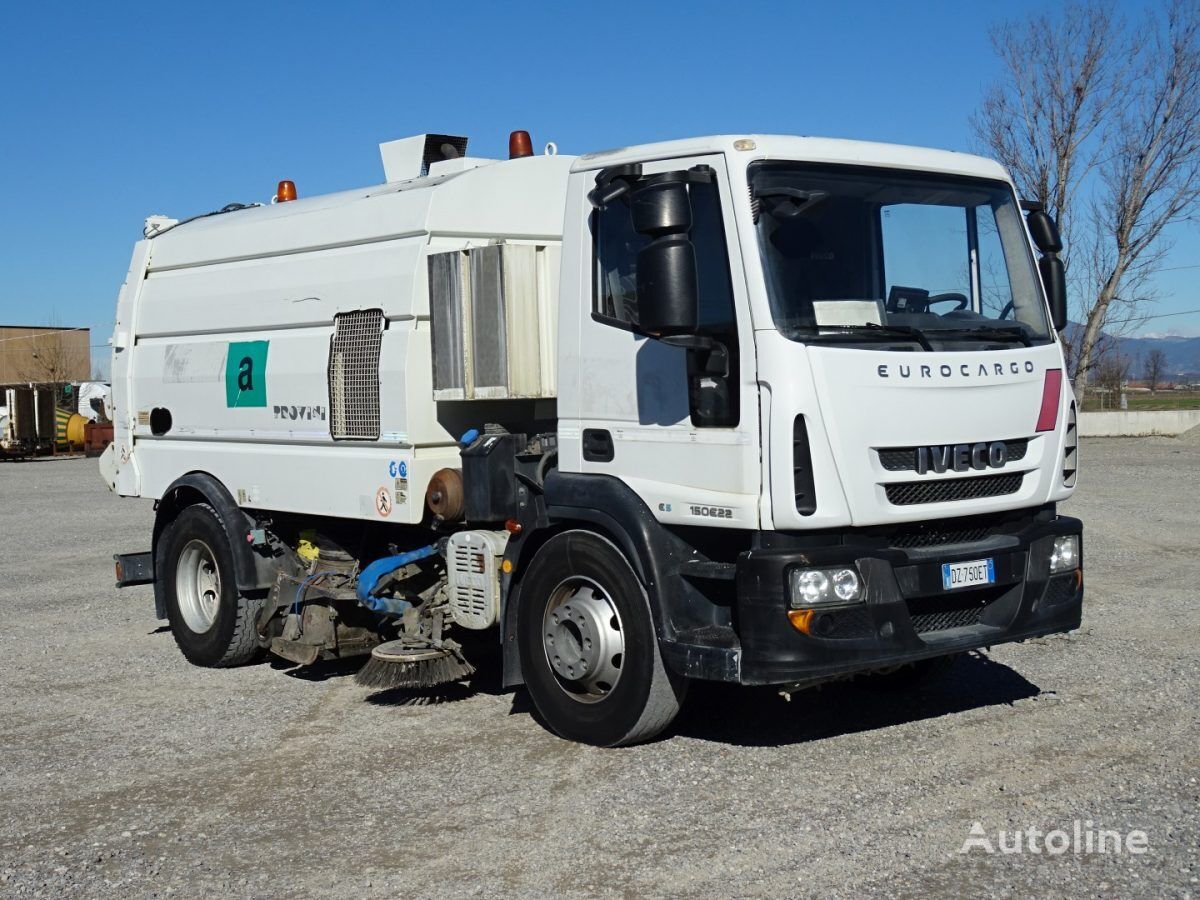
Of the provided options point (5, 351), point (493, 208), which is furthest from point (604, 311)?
point (5, 351)

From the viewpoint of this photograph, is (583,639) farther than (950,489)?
Yes

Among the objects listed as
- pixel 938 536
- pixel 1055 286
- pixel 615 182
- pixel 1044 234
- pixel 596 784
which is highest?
pixel 615 182

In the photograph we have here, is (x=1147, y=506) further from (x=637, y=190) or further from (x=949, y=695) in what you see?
(x=637, y=190)

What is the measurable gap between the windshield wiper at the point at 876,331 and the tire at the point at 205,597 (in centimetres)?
481

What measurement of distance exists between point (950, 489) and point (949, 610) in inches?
22.6

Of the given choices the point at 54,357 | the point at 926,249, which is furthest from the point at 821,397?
the point at 54,357

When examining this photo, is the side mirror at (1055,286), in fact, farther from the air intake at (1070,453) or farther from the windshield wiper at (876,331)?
the windshield wiper at (876,331)

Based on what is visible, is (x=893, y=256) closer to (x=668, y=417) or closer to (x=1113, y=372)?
(x=668, y=417)

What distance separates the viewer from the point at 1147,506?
18016 mm

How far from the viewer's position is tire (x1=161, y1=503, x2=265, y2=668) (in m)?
9.27

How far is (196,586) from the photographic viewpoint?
9859 mm

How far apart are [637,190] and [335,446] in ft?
10.2

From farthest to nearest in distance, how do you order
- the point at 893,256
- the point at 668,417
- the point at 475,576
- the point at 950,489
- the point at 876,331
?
the point at 475,576 → the point at 893,256 → the point at 668,417 → the point at 950,489 → the point at 876,331

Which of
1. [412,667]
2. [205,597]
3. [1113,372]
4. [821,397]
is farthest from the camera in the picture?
[1113,372]
